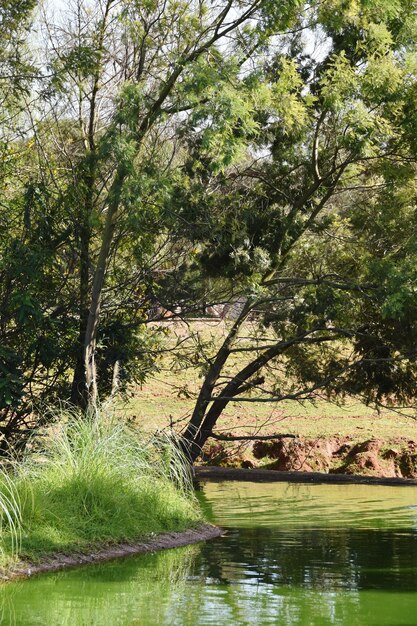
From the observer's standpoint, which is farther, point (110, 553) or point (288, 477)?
point (288, 477)

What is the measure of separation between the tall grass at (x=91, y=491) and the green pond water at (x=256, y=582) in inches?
20.0

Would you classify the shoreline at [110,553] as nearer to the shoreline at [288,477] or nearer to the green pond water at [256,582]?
the green pond water at [256,582]

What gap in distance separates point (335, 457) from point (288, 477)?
1976 mm

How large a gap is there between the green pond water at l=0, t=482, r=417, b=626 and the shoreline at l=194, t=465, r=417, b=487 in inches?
168

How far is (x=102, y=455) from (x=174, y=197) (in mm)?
4983

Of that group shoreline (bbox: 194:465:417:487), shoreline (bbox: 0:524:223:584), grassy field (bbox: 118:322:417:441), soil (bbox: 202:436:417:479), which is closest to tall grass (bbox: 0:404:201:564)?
shoreline (bbox: 0:524:223:584)

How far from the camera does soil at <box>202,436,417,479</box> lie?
2125cm

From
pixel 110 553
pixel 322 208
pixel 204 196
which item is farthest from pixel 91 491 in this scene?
pixel 322 208

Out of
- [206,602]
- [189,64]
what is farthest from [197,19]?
[206,602]

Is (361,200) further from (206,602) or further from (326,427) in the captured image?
(206,602)

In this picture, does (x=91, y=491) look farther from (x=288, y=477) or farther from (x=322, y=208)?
(x=288, y=477)

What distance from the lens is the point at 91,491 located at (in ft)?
40.1

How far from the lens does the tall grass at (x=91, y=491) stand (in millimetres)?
11148

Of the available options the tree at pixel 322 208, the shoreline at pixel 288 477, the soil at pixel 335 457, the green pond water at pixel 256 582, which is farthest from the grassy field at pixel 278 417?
the green pond water at pixel 256 582
